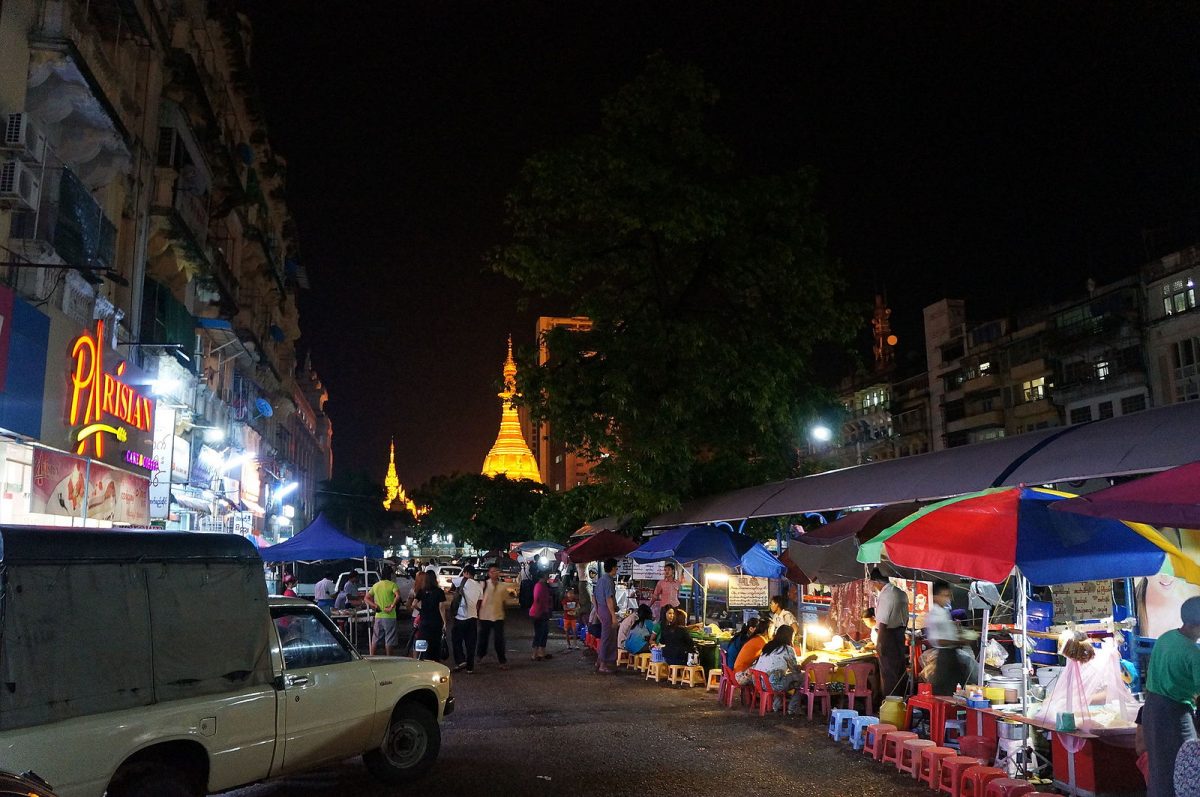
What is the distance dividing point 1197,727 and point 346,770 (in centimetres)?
730

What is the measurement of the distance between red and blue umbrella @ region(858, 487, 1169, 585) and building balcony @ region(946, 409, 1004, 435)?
49.2m

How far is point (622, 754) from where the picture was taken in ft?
31.8

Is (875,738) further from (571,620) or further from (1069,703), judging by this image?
(571,620)

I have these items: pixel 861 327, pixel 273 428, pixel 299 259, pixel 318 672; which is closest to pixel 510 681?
pixel 318 672

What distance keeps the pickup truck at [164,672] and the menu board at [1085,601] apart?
788cm

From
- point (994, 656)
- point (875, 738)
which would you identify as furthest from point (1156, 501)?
point (994, 656)

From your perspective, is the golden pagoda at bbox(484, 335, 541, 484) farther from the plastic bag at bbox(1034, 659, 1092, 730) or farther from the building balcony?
the plastic bag at bbox(1034, 659, 1092, 730)

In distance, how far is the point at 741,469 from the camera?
23.5 m

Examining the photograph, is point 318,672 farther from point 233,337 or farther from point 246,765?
point 233,337

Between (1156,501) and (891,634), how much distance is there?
5.86 meters

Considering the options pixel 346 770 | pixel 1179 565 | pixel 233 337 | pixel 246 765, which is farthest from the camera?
pixel 233 337

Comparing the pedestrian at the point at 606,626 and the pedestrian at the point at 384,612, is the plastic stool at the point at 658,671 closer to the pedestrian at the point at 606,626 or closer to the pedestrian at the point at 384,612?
the pedestrian at the point at 606,626

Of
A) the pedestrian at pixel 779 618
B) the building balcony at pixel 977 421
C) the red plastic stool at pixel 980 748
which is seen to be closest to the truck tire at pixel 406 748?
the red plastic stool at pixel 980 748

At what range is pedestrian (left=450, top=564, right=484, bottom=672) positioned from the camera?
1731 cm
